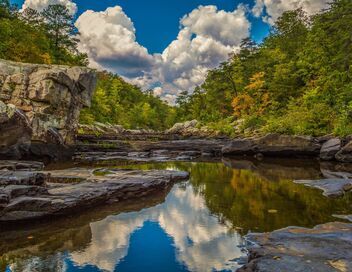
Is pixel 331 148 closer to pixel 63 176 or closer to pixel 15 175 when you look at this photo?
pixel 63 176

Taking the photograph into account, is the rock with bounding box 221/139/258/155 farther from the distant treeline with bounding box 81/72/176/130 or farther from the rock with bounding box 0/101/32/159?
the distant treeline with bounding box 81/72/176/130

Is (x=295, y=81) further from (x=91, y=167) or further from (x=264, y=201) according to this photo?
(x=264, y=201)

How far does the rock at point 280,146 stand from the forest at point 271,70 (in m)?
2.21

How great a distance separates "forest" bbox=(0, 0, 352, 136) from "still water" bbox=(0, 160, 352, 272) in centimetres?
1450

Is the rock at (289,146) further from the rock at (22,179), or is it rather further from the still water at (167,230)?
the rock at (22,179)

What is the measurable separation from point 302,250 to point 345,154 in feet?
51.5

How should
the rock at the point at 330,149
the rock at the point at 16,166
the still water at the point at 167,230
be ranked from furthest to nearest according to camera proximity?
the rock at the point at 330,149
the rock at the point at 16,166
the still water at the point at 167,230

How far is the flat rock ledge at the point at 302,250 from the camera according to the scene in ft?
13.8

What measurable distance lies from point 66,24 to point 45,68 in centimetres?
3180

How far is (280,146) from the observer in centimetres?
2202

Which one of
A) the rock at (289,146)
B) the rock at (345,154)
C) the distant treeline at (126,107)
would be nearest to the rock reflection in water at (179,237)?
the rock at (345,154)

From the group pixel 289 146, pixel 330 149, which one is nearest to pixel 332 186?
pixel 330 149

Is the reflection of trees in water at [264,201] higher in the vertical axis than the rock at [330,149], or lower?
lower

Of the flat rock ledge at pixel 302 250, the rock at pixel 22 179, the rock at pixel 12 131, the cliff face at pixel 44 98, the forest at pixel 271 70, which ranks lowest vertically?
the flat rock ledge at pixel 302 250
